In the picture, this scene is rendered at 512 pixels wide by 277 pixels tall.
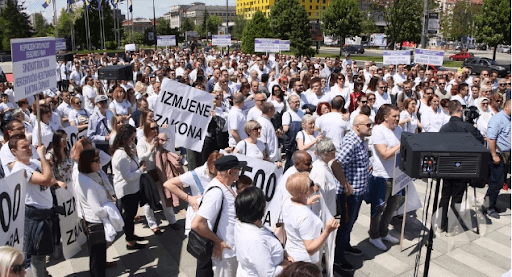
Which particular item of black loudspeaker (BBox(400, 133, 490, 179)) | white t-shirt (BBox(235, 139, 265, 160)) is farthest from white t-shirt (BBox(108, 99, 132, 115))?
black loudspeaker (BBox(400, 133, 490, 179))

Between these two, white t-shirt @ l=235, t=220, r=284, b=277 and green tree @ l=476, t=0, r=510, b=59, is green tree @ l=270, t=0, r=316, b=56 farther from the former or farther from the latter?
white t-shirt @ l=235, t=220, r=284, b=277

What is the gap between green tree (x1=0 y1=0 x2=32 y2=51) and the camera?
2822 inches

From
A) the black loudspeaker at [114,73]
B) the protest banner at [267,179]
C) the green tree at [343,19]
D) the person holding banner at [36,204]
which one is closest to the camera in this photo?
the person holding banner at [36,204]

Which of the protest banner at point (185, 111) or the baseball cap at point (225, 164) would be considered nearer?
the baseball cap at point (225, 164)

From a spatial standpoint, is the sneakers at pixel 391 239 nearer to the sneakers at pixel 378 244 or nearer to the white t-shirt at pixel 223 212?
the sneakers at pixel 378 244

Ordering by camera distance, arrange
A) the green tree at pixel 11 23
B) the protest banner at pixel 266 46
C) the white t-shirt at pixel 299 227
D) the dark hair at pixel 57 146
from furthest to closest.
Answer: the green tree at pixel 11 23
the protest banner at pixel 266 46
the dark hair at pixel 57 146
the white t-shirt at pixel 299 227

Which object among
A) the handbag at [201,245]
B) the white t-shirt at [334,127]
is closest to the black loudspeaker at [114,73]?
the white t-shirt at [334,127]

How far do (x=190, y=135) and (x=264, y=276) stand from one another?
414cm

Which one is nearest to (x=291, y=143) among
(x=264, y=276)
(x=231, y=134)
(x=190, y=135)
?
(x=231, y=134)

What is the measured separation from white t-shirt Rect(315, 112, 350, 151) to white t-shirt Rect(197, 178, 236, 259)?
10.6 ft

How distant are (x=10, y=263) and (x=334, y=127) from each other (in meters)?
4.92

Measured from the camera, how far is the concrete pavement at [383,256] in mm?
5445

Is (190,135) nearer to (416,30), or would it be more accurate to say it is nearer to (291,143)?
(291,143)

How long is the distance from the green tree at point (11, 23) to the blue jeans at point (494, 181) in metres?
78.5
